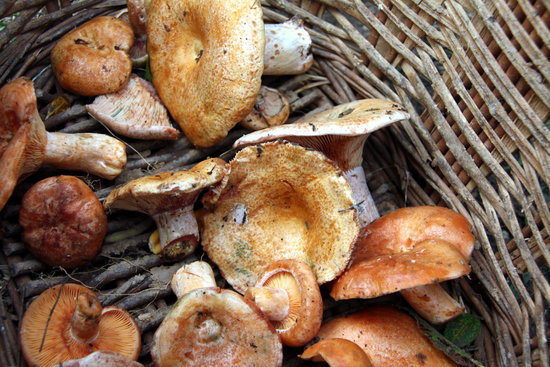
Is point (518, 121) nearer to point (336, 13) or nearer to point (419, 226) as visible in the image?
point (419, 226)

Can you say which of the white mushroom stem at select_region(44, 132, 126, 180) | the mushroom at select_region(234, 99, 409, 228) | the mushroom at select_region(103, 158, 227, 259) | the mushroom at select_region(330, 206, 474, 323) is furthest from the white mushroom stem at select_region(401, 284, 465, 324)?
the white mushroom stem at select_region(44, 132, 126, 180)

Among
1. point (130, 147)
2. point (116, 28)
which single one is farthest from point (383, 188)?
point (116, 28)

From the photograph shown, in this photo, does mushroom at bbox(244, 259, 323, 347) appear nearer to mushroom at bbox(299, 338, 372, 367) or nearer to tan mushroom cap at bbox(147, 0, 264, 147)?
mushroom at bbox(299, 338, 372, 367)

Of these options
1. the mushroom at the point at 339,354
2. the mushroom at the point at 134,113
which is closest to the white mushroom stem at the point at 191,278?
the mushroom at the point at 339,354

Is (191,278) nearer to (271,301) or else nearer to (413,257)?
(271,301)

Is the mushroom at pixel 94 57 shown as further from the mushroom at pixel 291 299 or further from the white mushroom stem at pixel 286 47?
the mushroom at pixel 291 299

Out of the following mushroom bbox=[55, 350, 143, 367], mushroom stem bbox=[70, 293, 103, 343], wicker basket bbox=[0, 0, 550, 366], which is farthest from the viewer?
wicker basket bbox=[0, 0, 550, 366]
